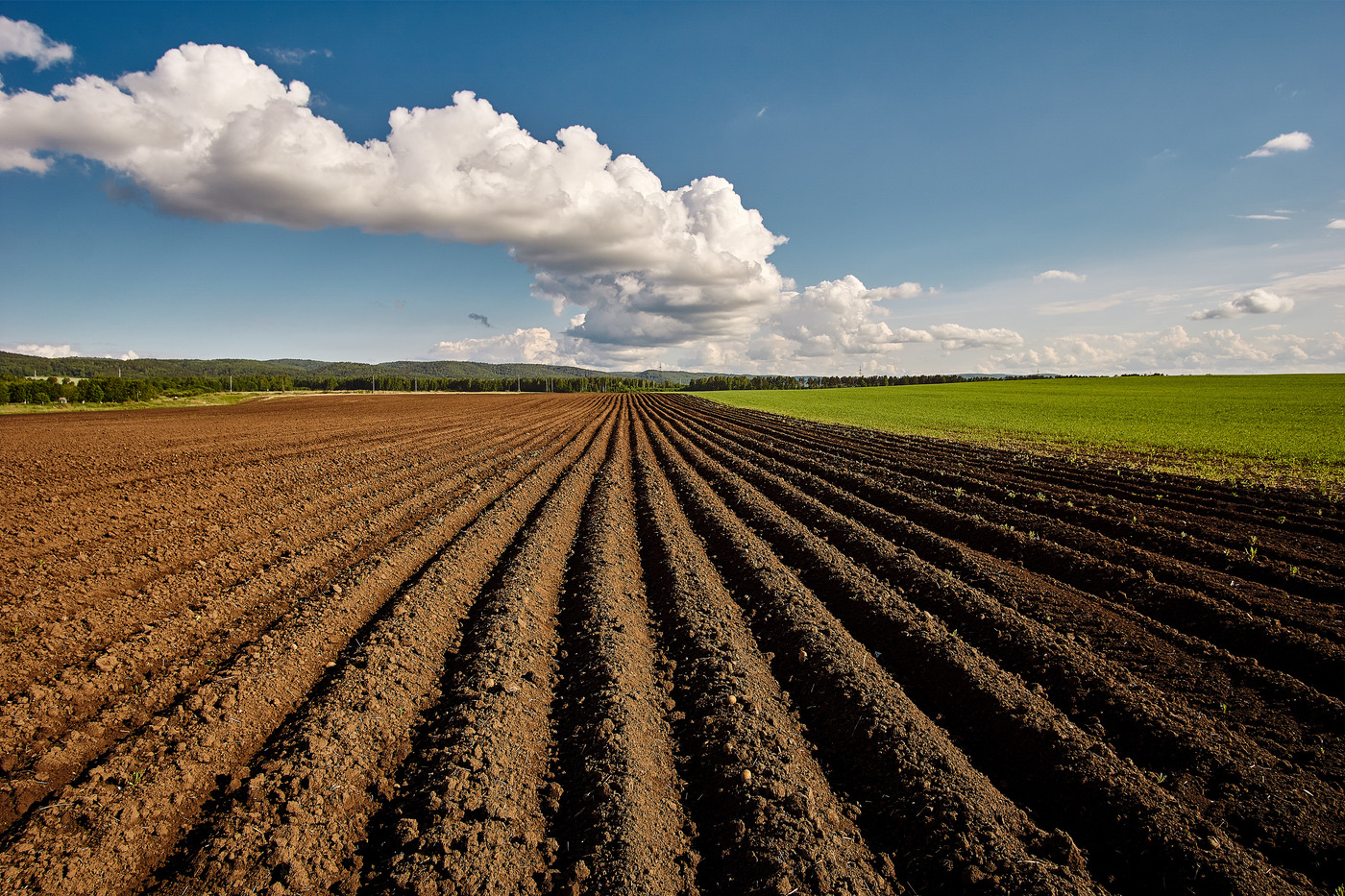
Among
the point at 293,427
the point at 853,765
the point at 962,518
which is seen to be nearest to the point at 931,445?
the point at 962,518

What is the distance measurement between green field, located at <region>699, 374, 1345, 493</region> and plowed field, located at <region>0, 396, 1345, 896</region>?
406 inches

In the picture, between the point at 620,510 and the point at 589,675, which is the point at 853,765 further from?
the point at 620,510

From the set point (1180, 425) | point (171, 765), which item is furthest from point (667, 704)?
point (1180, 425)

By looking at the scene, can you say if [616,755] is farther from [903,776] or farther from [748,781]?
[903,776]

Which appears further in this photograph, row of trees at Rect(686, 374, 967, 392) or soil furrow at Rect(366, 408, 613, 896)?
row of trees at Rect(686, 374, 967, 392)

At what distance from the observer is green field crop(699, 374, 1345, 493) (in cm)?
1866

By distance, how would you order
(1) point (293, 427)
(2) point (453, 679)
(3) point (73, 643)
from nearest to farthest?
(2) point (453, 679) < (3) point (73, 643) < (1) point (293, 427)

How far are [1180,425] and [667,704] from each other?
37196 millimetres

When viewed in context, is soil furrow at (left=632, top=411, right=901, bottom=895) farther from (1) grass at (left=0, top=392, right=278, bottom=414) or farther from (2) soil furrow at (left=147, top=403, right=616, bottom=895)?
(1) grass at (left=0, top=392, right=278, bottom=414)

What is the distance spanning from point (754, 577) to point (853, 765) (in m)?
3.79

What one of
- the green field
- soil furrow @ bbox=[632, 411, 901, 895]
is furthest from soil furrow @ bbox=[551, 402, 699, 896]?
the green field

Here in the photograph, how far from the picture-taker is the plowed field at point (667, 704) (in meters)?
3.45

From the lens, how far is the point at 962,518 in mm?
10898

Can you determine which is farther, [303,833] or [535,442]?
[535,442]
